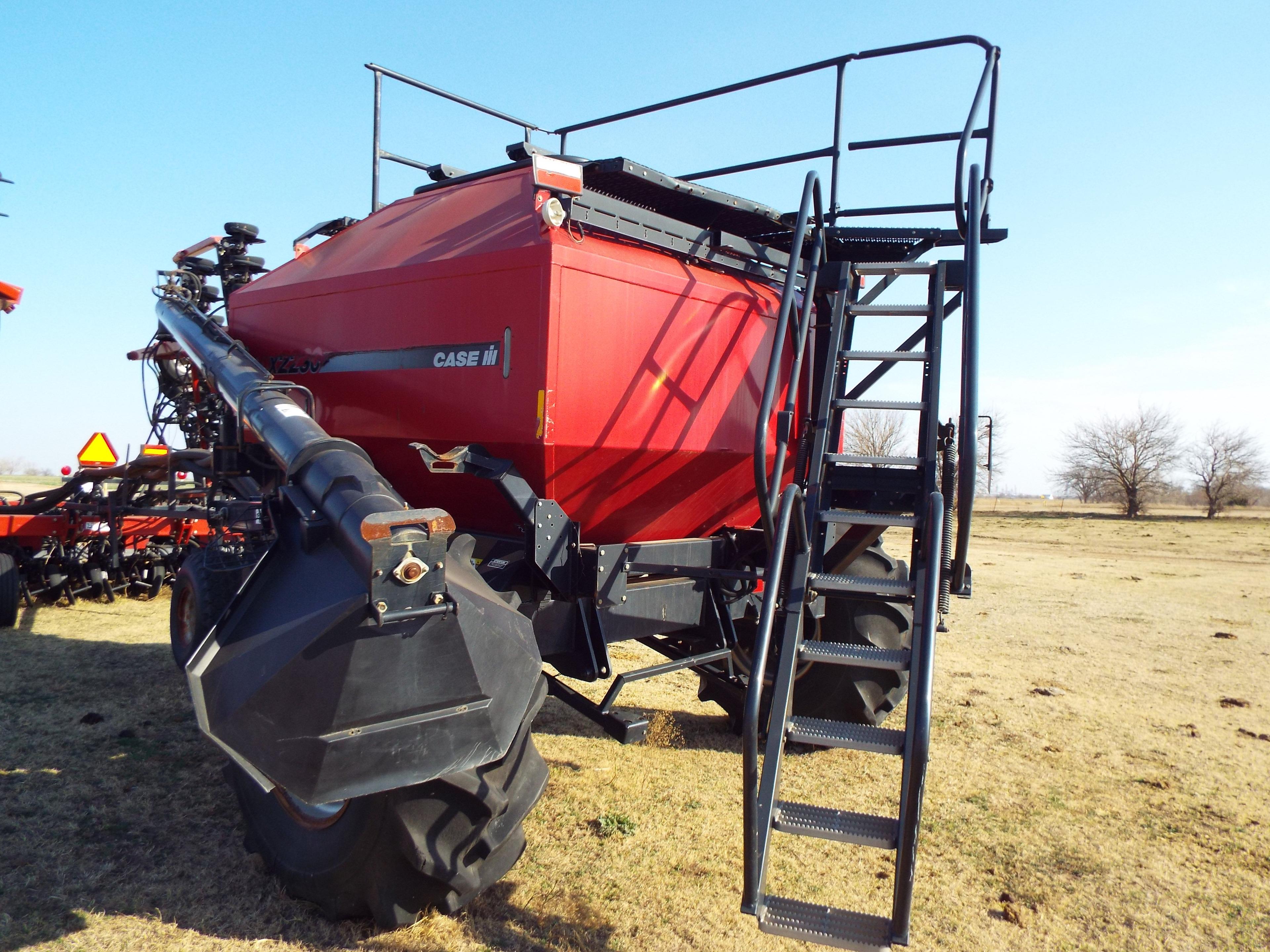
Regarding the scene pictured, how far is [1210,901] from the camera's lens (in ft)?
11.1

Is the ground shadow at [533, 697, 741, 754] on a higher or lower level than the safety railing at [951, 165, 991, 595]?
lower

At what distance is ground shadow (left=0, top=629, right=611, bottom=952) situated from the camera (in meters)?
3.02

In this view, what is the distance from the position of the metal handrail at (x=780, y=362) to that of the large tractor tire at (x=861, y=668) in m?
1.49

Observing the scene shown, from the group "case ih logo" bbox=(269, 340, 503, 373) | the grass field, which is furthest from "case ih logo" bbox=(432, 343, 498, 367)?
the grass field

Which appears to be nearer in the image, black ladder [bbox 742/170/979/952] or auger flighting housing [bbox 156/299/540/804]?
auger flighting housing [bbox 156/299/540/804]

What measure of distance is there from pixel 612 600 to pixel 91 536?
6.87 meters

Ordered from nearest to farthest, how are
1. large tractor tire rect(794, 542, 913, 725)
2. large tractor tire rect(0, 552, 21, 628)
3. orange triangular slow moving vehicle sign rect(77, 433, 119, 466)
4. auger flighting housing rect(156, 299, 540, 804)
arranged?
auger flighting housing rect(156, 299, 540, 804), large tractor tire rect(794, 542, 913, 725), large tractor tire rect(0, 552, 21, 628), orange triangular slow moving vehicle sign rect(77, 433, 119, 466)

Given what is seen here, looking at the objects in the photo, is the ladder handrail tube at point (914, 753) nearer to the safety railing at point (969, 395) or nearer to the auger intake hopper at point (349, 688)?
the safety railing at point (969, 395)

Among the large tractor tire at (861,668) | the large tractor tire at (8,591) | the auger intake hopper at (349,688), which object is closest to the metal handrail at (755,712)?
the auger intake hopper at (349,688)

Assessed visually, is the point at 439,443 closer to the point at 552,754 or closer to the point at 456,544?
the point at 456,544

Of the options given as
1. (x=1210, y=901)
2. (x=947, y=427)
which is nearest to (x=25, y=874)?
(x=947, y=427)

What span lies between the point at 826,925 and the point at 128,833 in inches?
115

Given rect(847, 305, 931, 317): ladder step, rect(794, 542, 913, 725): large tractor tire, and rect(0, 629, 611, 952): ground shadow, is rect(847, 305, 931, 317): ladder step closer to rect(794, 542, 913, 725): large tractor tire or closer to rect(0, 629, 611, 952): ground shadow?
rect(794, 542, 913, 725): large tractor tire

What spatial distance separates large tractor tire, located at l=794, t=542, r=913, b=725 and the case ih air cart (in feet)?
0.08
